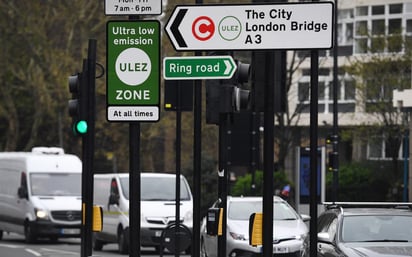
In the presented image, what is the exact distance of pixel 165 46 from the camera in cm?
5209

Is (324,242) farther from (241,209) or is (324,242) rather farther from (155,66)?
(241,209)

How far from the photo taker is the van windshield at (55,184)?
34.0m

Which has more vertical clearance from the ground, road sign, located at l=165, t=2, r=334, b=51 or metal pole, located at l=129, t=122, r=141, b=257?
road sign, located at l=165, t=2, r=334, b=51

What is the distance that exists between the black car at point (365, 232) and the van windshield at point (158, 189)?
13532 mm

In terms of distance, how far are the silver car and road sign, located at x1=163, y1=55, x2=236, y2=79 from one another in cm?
1027

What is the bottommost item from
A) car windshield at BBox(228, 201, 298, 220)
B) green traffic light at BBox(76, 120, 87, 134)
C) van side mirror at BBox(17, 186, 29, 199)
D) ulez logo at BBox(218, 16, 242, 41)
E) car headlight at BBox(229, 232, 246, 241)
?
car headlight at BBox(229, 232, 246, 241)

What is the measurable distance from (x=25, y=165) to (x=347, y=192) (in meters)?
18.4

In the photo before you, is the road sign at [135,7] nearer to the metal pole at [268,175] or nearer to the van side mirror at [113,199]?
the metal pole at [268,175]

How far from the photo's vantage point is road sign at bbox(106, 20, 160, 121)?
11.0 metres

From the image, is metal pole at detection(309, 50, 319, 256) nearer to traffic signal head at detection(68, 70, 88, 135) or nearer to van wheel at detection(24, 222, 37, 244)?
traffic signal head at detection(68, 70, 88, 135)

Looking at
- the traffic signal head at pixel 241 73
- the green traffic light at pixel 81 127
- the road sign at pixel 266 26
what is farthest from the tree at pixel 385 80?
the road sign at pixel 266 26

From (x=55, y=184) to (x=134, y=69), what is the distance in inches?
926

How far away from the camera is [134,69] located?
10977mm

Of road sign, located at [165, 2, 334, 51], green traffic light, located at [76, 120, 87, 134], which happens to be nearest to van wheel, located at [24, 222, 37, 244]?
green traffic light, located at [76, 120, 87, 134]
